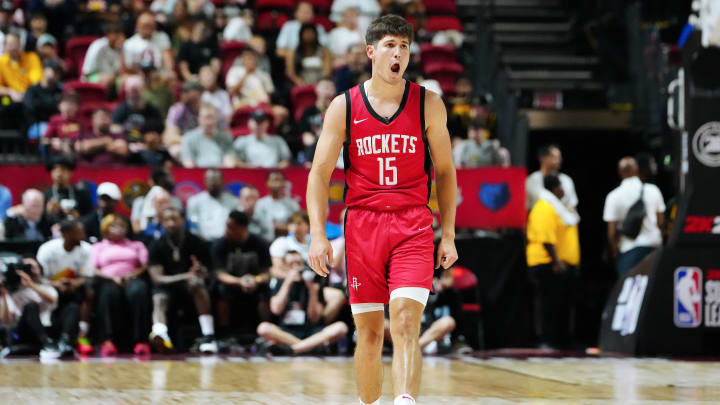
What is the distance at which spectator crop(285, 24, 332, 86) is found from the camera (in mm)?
16016

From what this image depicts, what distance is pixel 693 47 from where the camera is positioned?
10.5 meters

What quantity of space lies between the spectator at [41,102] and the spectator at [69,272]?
8.24 ft

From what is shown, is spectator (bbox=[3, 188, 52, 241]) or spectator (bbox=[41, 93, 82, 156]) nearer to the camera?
spectator (bbox=[3, 188, 52, 241])

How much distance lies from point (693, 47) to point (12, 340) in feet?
23.8

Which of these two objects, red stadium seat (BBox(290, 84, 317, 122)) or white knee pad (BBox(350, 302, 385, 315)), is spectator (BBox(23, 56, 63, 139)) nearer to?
red stadium seat (BBox(290, 84, 317, 122))

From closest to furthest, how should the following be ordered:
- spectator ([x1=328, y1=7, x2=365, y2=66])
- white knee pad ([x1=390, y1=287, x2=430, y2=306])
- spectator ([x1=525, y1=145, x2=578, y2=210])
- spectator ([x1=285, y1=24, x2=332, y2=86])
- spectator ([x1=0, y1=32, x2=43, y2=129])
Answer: white knee pad ([x1=390, y1=287, x2=430, y2=306])
spectator ([x1=525, y1=145, x2=578, y2=210])
spectator ([x1=0, y1=32, x2=43, y2=129])
spectator ([x1=285, y1=24, x2=332, y2=86])
spectator ([x1=328, y1=7, x2=365, y2=66])

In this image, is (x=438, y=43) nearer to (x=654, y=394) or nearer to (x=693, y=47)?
(x=693, y=47)

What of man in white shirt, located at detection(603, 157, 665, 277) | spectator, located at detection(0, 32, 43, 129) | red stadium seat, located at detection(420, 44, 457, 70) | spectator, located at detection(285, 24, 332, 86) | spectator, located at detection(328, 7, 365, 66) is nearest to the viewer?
man in white shirt, located at detection(603, 157, 665, 277)

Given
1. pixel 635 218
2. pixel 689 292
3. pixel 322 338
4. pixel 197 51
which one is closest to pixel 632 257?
pixel 635 218

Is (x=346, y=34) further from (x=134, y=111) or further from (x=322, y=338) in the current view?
(x=322, y=338)

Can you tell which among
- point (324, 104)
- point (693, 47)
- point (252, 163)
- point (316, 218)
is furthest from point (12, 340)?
point (693, 47)

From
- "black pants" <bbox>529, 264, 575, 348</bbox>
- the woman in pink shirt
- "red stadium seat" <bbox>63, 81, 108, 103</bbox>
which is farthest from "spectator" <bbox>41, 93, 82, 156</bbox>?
"black pants" <bbox>529, 264, 575, 348</bbox>

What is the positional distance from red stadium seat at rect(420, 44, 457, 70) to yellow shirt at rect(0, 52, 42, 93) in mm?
5580

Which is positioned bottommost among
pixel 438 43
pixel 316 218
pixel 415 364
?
pixel 415 364
